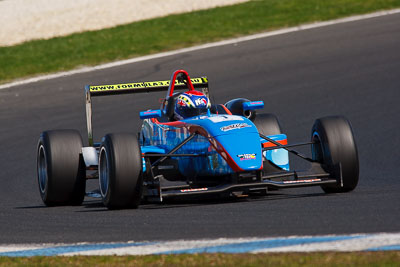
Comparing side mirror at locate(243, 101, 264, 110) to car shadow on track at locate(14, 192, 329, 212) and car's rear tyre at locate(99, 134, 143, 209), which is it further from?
car's rear tyre at locate(99, 134, 143, 209)

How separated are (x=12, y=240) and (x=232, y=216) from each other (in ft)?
5.96

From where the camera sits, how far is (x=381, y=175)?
11422 mm

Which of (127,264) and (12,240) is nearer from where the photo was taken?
(127,264)

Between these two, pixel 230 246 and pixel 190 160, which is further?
pixel 190 160

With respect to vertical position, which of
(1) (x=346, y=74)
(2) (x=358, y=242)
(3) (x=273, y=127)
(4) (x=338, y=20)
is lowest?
(2) (x=358, y=242)

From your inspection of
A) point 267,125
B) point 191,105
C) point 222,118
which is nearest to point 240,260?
point 222,118

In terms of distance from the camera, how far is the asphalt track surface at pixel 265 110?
22.8 feet

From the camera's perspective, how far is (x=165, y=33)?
2277cm

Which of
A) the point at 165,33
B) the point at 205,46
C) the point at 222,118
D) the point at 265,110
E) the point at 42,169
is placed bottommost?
the point at 42,169

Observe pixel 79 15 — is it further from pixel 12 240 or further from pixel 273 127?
pixel 12 240

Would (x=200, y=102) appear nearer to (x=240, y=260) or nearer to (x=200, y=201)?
(x=200, y=201)

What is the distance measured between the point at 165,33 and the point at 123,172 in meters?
14.5

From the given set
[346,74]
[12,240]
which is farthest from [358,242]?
[346,74]

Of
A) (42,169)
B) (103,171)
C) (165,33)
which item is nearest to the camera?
(103,171)
